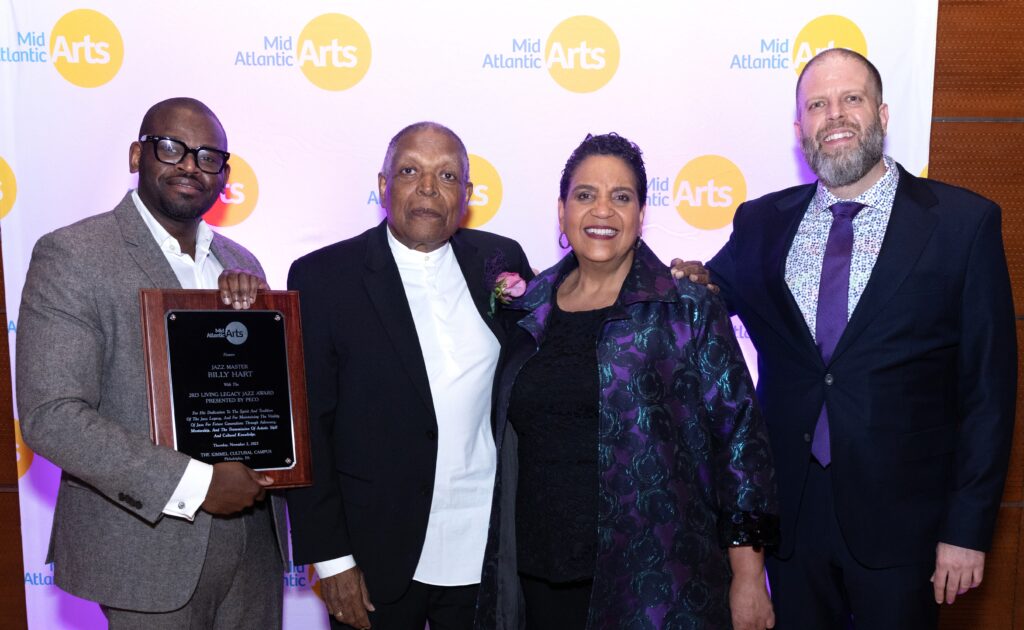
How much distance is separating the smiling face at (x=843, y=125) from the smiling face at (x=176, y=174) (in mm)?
1931

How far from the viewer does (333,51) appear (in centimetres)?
336

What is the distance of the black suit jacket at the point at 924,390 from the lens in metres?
2.25

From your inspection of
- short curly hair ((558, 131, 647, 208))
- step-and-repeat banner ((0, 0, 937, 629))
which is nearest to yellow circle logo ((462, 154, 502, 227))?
step-and-repeat banner ((0, 0, 937, 629))

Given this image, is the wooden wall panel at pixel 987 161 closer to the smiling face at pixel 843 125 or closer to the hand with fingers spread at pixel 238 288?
the smiling face at pixel 843 125

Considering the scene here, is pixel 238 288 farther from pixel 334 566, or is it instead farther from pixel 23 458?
pixel 23 458

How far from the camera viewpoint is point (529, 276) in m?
2.82

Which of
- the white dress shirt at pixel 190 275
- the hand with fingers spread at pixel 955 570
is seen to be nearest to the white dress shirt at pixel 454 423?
the white dress shirt at pixel 190 275

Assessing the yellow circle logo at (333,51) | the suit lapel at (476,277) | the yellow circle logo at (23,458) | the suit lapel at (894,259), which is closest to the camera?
the suit lapel at (894,259)

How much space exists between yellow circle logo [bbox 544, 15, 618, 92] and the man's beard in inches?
46.7

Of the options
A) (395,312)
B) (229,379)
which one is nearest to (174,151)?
(229,379)

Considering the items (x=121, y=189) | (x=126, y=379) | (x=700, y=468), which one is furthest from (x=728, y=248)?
(x=121, y=189)

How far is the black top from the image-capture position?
2127 millimetres

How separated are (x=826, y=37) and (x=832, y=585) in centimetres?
232

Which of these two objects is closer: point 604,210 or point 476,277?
point 604,210
